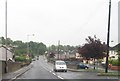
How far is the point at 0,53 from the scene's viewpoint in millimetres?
85125

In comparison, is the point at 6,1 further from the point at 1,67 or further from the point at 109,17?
the point at 109,17

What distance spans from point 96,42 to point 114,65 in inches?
709

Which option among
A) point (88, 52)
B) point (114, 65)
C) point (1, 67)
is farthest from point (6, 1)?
point (114, 65)

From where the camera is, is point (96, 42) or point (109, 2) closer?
point (109, 2)

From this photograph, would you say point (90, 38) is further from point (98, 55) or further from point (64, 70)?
point (64, 70)

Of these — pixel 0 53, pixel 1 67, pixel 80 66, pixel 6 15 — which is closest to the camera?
pixel 1 67

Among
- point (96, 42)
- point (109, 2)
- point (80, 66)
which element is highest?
point (109, 2)

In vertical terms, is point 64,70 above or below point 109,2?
below

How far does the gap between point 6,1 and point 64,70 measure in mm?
15215

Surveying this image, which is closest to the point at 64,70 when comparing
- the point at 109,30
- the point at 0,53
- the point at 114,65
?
the point at 109,30

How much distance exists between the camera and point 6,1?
43.5m

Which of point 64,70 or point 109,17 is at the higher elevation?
point 109,17

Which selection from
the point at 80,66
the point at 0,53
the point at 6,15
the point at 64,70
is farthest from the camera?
the point at 0,53

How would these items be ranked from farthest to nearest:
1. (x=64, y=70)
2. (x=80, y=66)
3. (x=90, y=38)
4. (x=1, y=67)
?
(x=80, y=66)
(x=90, y=38)
(x=64, y=70)
(x=1, y=67)
